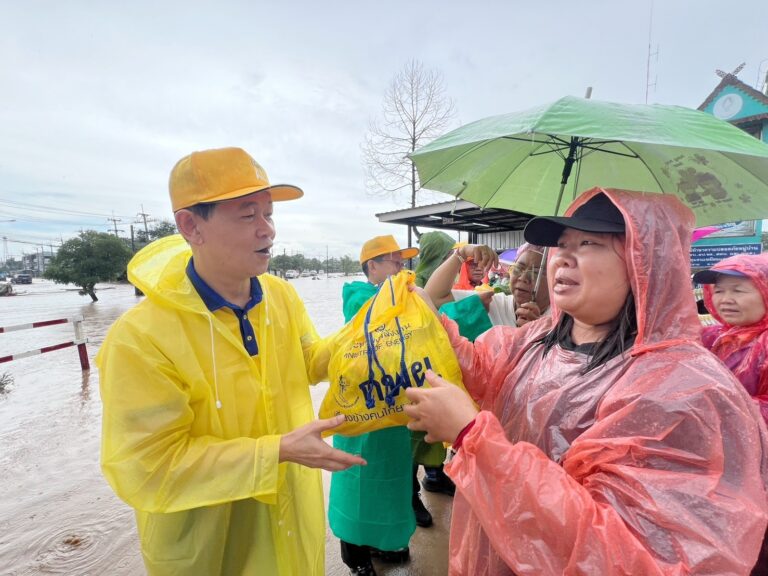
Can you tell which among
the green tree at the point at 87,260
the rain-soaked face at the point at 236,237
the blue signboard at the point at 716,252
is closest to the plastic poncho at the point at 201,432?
the rain-soaked face at the point at 236,237

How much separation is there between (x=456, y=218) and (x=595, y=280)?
1347 cm

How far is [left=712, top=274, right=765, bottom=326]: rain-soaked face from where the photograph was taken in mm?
2165

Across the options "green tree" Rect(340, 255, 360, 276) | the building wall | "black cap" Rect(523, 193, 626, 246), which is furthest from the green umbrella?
"green tree" Rect(340, 255, 360, 276)

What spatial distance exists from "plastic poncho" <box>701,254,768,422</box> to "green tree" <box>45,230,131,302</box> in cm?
2470

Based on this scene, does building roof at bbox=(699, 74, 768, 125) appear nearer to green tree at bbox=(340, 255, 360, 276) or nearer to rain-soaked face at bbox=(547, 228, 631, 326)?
rain-soaked face at bbox=(547, 228, 631, 326)

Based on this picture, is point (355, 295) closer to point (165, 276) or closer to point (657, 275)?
point (165, 276)

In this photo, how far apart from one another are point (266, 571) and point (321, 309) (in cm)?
1443

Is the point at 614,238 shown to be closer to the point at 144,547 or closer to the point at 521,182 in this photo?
the point at 521,182

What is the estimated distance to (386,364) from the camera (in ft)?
4.55

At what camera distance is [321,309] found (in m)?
15.6

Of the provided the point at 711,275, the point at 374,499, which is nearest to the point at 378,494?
the point at 374,499

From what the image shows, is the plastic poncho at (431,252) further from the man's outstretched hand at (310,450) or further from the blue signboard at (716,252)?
the blue signboard at (716,252)

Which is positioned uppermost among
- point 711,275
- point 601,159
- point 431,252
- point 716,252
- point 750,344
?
point 601,159

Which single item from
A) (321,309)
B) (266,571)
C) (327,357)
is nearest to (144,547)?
(266,571)
